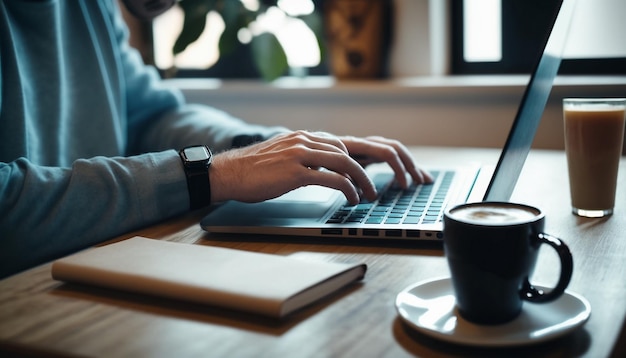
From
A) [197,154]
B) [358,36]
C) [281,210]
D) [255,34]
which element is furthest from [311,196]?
[255,34]

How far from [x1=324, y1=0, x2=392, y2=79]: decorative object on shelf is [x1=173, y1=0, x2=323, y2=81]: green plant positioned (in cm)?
5

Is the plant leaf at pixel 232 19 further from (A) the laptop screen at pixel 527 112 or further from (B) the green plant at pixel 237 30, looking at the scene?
(A) the laptop screen at pixel 527 112

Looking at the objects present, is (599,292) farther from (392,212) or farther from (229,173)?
(229,173)

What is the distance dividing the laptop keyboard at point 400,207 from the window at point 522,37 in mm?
854

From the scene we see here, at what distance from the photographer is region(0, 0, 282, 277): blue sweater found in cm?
88

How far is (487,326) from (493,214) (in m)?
0.10

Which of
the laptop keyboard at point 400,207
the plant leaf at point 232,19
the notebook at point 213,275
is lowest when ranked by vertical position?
the laptop keyboard at point 400,207

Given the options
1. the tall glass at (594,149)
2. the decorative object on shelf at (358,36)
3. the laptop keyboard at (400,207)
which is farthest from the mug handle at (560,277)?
the decorative object on shelf at (358,36)

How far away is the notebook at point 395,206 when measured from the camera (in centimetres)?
85

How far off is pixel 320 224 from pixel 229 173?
0.51 feet

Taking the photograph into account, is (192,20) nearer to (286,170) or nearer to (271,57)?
(271,57)

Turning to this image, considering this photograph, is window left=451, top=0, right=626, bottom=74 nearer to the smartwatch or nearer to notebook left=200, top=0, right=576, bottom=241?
notebook left=200, top=0, right=576, bottom=241

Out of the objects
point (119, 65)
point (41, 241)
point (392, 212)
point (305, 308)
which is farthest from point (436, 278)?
point (119, 65)

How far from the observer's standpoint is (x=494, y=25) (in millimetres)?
1992
